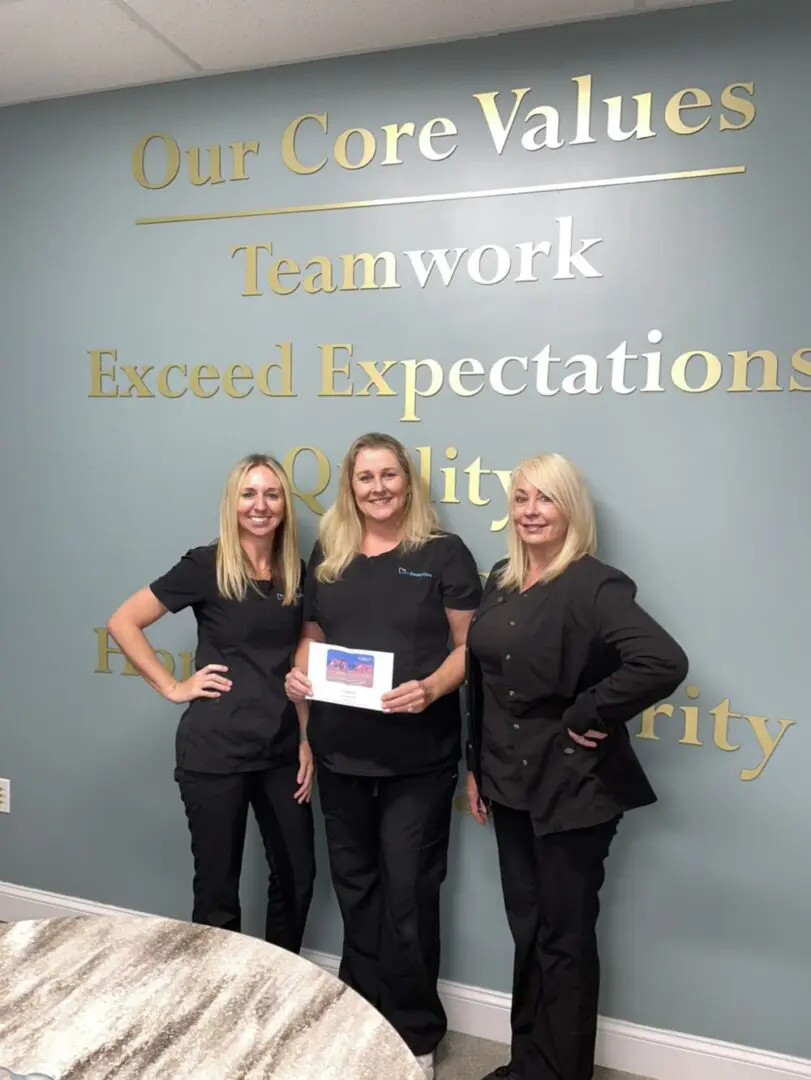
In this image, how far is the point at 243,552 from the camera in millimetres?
2195

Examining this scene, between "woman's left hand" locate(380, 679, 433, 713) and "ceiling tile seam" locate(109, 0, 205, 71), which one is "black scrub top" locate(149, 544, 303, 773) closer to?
"woman's left hand" locate(380, 679, 433, 713)

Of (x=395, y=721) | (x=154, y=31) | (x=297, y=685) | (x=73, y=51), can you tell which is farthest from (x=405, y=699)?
(x=73, y=51)

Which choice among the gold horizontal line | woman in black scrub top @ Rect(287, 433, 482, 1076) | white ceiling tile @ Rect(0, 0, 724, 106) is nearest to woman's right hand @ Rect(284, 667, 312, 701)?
woman in black scrub top @ Rect(287, 433, 482, 1076)

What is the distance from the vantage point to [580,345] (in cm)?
212

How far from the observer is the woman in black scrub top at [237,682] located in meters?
2.16

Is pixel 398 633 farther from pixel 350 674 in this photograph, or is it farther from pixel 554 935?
pixel 554 935

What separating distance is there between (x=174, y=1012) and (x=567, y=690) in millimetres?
986

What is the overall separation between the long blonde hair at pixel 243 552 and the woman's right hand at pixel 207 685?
20cm

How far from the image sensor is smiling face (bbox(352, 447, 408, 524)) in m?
2.08

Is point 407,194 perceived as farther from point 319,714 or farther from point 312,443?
point 319,714

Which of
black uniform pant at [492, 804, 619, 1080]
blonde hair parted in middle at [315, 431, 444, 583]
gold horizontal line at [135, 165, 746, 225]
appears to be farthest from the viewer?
blonde hair parted in middle at [315, 431, 444, 583]

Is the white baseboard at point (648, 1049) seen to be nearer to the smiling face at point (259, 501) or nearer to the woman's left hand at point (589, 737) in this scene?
the woman's left hand at point (589, 737)

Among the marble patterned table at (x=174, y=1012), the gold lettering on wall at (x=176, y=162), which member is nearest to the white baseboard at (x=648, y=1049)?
the marble patterned table at (x=174, y=1012)

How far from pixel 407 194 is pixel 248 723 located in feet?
4.73
